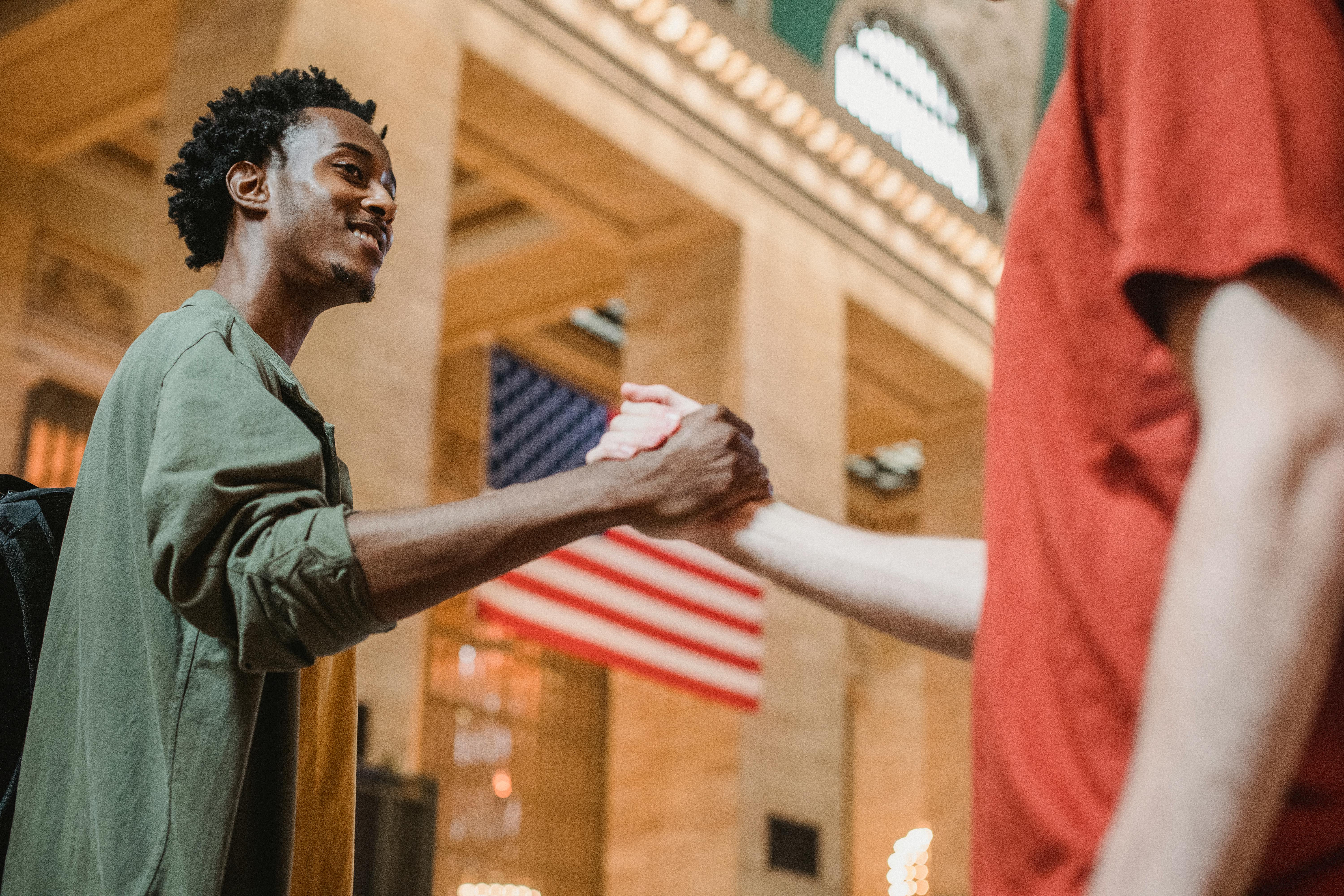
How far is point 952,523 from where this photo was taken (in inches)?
670

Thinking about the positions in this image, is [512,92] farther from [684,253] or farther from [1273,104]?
[1273,104]

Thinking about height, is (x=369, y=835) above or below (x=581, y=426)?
below

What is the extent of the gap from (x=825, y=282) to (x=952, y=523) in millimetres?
3899

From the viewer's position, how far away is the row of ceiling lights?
513 inches

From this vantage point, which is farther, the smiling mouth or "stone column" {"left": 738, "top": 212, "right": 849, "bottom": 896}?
"stone column" {"left": 738, "top": 212, "right": 849, "bottom": 896}

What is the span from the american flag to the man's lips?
21.9 feet

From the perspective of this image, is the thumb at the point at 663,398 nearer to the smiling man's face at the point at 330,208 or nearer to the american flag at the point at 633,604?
the smiling man's face at the point at 330,208

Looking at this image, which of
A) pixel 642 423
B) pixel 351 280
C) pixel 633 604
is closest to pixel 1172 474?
pixel 642 423

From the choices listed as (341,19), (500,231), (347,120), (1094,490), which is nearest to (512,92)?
(341,19)

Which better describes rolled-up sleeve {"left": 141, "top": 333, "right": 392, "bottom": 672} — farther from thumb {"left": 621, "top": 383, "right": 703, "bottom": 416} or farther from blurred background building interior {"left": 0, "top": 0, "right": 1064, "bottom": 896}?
blurred background building interior {"left": 0, "top": 0, "right": 1064, "bottom": 896}

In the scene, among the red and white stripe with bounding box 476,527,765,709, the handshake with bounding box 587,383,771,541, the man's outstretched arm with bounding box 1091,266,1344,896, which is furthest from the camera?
the red and white stripe with bounding box 476,527,765,709

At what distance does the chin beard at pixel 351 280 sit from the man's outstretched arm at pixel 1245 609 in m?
1.49

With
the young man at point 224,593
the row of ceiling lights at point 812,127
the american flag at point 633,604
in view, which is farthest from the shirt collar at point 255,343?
the row of ceiling lights at point 812,127

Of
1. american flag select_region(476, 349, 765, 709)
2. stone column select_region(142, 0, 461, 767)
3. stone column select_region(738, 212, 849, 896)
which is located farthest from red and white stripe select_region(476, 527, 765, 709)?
stone column select_region(738, 212, 849, 896)
